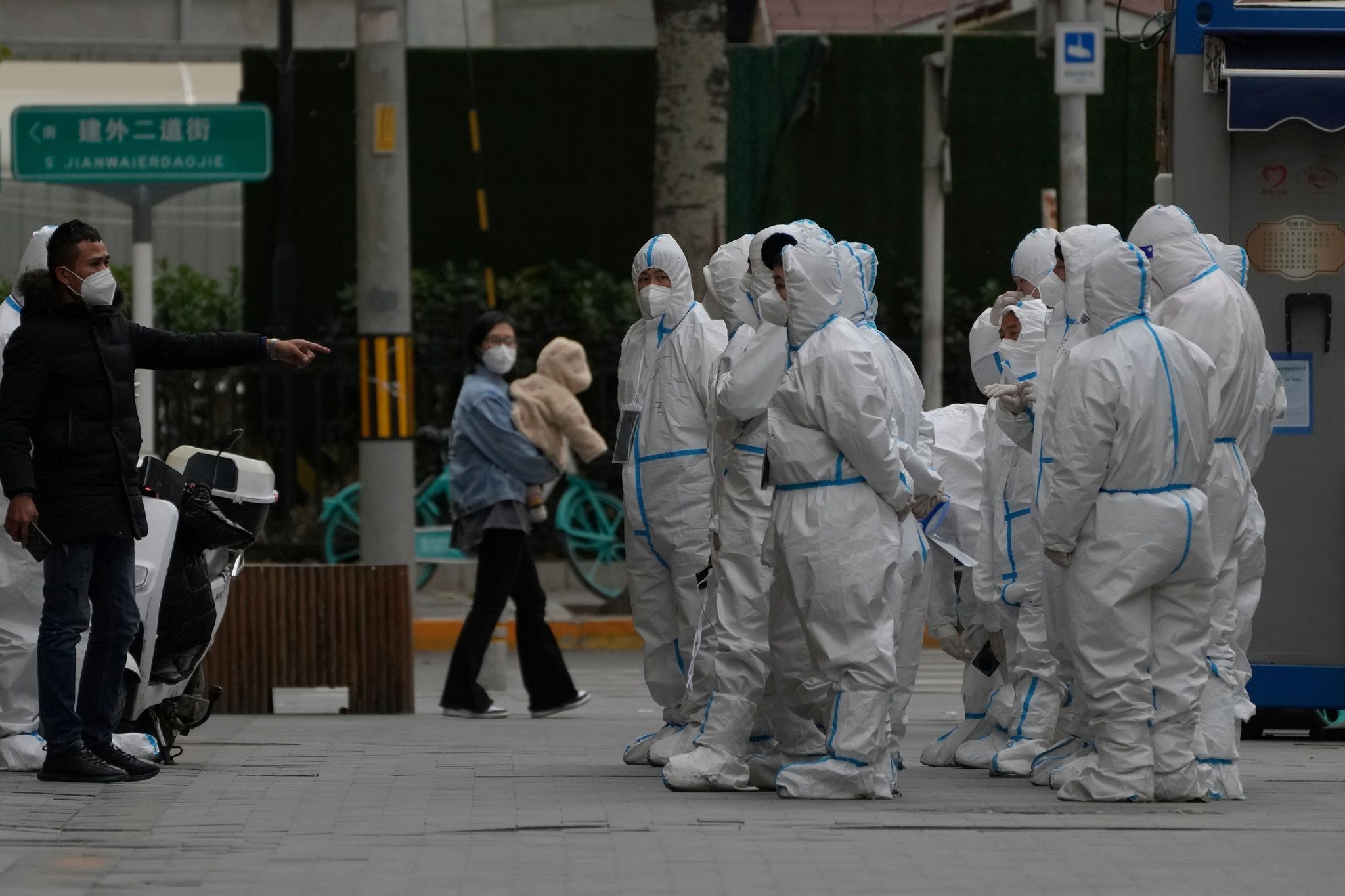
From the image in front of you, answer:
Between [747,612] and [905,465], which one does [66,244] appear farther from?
[905,465]

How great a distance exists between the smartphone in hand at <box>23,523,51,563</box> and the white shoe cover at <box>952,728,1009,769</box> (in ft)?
11.9

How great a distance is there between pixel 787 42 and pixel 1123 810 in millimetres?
Result: 11924

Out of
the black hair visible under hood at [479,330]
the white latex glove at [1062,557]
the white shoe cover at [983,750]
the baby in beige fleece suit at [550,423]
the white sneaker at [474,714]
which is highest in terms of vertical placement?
the black hair visible under hood at [479,330]

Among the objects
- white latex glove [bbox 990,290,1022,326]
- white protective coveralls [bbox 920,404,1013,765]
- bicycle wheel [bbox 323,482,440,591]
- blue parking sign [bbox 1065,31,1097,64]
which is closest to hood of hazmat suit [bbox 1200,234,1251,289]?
white latex glove [bbox 990,290,1022,326]

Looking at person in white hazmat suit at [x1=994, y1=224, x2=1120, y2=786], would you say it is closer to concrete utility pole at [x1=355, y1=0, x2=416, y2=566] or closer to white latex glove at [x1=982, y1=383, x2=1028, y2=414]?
white latex glove at [x1=982, y1=383, x2=1028, y2=414]

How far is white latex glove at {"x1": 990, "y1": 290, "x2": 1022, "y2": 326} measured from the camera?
8859mm

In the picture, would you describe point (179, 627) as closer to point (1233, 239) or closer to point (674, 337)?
point (674, 337)

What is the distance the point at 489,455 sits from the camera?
35.8 ft

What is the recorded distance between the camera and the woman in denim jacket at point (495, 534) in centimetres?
1080

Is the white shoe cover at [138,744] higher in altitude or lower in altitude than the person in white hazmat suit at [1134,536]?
lower

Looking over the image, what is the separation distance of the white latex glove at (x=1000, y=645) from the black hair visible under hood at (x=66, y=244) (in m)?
3.74

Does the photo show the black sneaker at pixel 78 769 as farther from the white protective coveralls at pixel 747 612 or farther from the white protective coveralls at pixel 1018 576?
the white protective coveralls at pixel 1018 576

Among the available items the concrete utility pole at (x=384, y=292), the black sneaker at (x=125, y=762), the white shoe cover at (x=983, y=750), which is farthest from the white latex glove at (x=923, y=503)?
the concrete utility pole at (x=384, y=292)

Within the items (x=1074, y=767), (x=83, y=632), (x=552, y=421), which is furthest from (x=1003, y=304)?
(x=83, y=632)
